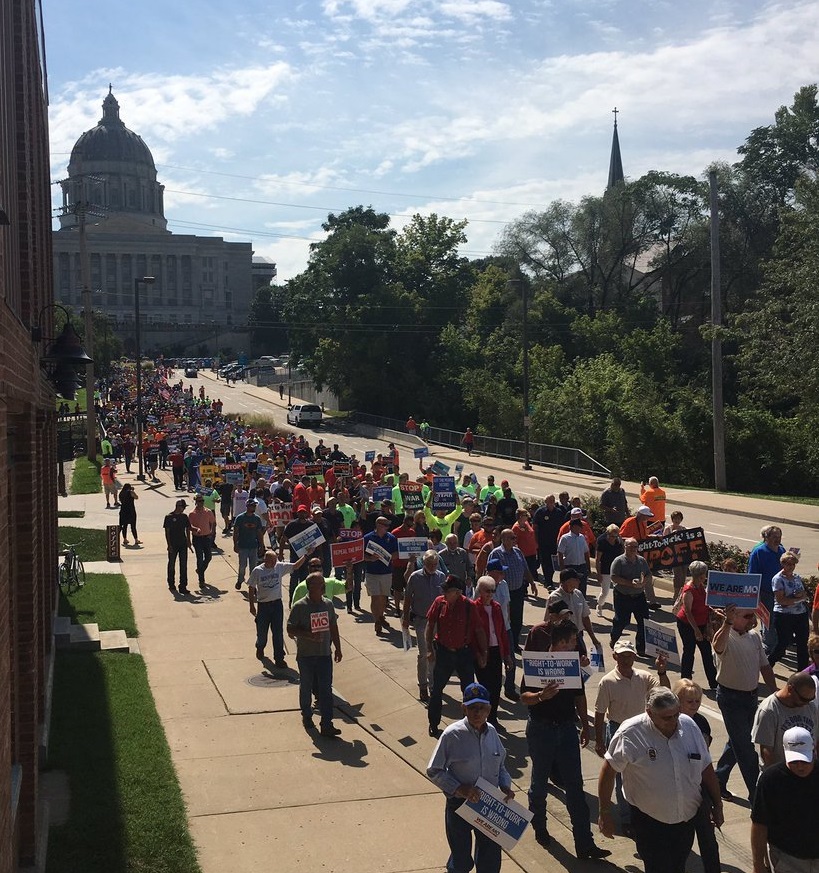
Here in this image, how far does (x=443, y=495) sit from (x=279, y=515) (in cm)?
324

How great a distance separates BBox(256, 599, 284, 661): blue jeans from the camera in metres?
13.6

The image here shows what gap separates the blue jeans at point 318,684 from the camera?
429 inches

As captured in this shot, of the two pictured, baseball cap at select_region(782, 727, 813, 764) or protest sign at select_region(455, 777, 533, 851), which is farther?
protest sign at select_region(455, 777, 533, 851)

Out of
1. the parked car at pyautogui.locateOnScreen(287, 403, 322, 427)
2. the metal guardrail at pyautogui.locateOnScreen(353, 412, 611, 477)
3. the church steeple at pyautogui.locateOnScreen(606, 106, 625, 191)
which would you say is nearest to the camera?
the metal guardrail at pyautogui.locateOnScreen(353, 412, 611, 477)

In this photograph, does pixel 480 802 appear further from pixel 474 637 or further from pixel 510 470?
pixel 510 470

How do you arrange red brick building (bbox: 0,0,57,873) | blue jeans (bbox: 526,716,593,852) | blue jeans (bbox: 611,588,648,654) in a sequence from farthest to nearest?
blue jeans (bbox: 611,588,648,654) → blue jeans (bbox: 526,716,593,852) → red brick building (bbox: 0,0,57,873)

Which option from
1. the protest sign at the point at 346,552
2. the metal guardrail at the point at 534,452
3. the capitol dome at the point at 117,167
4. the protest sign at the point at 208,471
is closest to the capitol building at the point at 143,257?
the capitol dome at the point at 117,167

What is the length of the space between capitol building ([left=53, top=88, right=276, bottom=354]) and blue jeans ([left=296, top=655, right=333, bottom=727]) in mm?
153514

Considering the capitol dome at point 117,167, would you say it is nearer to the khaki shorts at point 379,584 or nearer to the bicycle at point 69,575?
the bicycle at point 69,575

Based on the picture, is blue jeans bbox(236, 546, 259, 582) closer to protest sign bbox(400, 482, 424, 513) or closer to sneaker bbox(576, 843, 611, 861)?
protest sign bbox(400, 482, 424, 513)

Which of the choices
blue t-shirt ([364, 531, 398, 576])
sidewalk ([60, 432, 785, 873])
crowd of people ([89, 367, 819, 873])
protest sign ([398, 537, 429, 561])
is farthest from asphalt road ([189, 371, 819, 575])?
sidewalk ([60, 432, 785, 873])

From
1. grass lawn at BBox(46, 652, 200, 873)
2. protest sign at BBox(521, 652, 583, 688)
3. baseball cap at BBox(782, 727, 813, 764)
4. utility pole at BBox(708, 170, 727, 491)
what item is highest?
utility pole at BBox(708, 170, 727, 491)

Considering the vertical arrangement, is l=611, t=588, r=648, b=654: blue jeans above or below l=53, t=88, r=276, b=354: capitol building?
below

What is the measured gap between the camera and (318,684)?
11.1 meters
